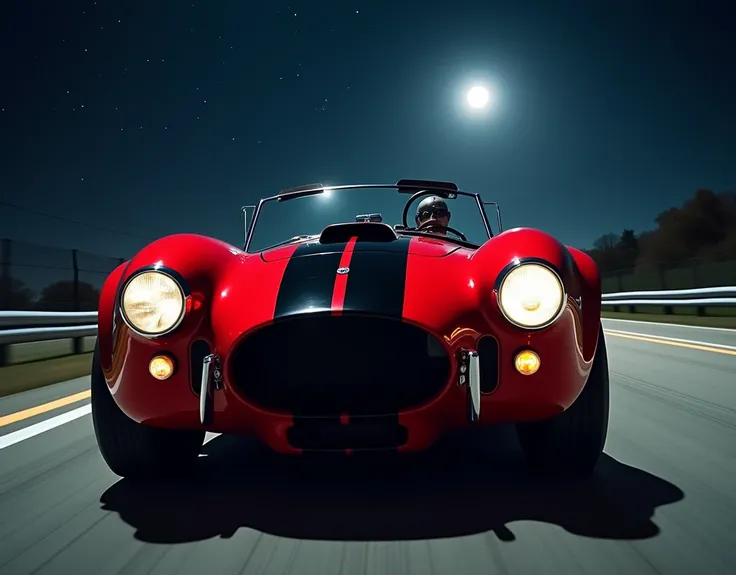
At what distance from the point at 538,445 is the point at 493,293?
61 centimetres

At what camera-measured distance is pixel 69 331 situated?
24.5ft

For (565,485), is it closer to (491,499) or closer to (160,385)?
(491,499)

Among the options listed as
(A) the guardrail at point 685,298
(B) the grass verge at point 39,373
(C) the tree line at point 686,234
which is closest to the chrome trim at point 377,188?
(B) the grass verge at point 39,373

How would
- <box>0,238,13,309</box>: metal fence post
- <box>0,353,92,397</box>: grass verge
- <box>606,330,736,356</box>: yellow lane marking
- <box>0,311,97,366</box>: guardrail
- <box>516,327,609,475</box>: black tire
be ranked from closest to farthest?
1. <box>516,327,609,475</box>: black tire
2. <box>0,353,92,397</box>: grass verge
3. <box>0,311,97,366</box>: guardrail
4. <box>606,330,736,356</box>: yellow lane marking
5. <box>0,238,13,309</box>: metal fence post

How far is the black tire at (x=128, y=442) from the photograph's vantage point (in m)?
2.38

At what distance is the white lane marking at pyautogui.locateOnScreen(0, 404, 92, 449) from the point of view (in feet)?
10.2

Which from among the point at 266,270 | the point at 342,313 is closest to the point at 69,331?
the point at 266,270

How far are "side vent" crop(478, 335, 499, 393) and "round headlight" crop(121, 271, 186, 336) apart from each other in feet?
3.23

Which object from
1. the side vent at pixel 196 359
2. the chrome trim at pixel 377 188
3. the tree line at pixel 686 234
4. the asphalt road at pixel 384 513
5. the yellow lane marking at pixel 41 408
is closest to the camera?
the asphalt road at pixel 384 513

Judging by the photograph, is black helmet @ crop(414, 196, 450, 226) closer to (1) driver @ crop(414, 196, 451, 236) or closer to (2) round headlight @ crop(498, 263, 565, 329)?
(1) driver @ crop(414, 196, 451, 236)

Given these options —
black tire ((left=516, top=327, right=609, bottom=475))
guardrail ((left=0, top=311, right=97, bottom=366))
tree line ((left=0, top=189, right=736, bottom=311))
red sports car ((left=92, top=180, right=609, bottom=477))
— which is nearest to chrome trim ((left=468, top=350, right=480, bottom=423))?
red sports car ((left=92, top=180, right=609, bottom=477))

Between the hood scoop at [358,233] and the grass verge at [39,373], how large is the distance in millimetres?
3230

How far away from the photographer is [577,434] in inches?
92.0

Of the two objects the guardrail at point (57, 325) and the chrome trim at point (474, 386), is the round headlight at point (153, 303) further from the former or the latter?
the guardrail at point (57, 325)
